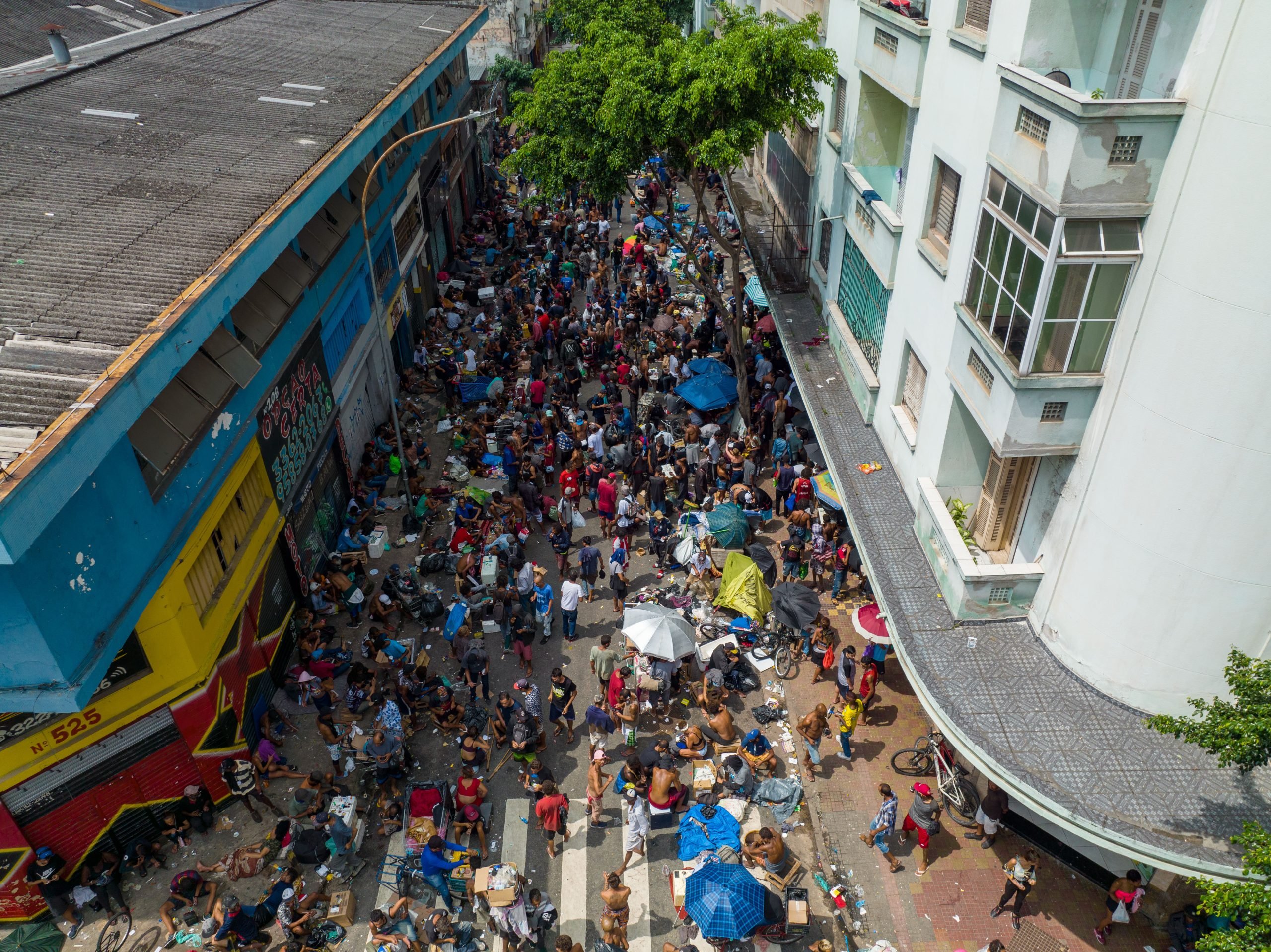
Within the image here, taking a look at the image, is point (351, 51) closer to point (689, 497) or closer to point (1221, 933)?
point (689, 497)

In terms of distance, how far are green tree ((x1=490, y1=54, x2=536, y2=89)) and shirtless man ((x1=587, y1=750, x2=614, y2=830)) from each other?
138 ft

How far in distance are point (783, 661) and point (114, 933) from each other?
11669 mm

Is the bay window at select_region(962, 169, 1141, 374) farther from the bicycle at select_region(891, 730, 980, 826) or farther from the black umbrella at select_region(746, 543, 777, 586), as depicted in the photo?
the black umbrella at select_region(746, 543, 777, 586)

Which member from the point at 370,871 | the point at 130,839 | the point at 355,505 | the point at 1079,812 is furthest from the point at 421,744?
the point at 1079,812

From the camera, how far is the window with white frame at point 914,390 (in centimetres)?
1630

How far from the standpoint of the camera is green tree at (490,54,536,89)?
48.0 metres

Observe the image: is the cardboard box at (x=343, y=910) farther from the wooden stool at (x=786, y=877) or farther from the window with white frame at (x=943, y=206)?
the window with white frame at (x=943, y=206)

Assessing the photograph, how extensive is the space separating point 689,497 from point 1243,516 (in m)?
13.4

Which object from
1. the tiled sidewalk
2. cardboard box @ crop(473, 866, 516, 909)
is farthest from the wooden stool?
cardboard box @ crop(473, 866, 516, 909)

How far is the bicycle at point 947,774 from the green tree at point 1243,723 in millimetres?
5444

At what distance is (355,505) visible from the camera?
21516mm

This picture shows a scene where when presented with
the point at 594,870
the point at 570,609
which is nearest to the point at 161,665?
the point at 594,870

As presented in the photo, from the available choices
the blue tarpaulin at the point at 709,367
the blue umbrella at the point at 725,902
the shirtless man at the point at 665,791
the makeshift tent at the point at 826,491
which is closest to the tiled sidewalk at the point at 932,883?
the blue umbrella at the point at 725,902

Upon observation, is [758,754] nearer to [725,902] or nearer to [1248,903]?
[725,902]
